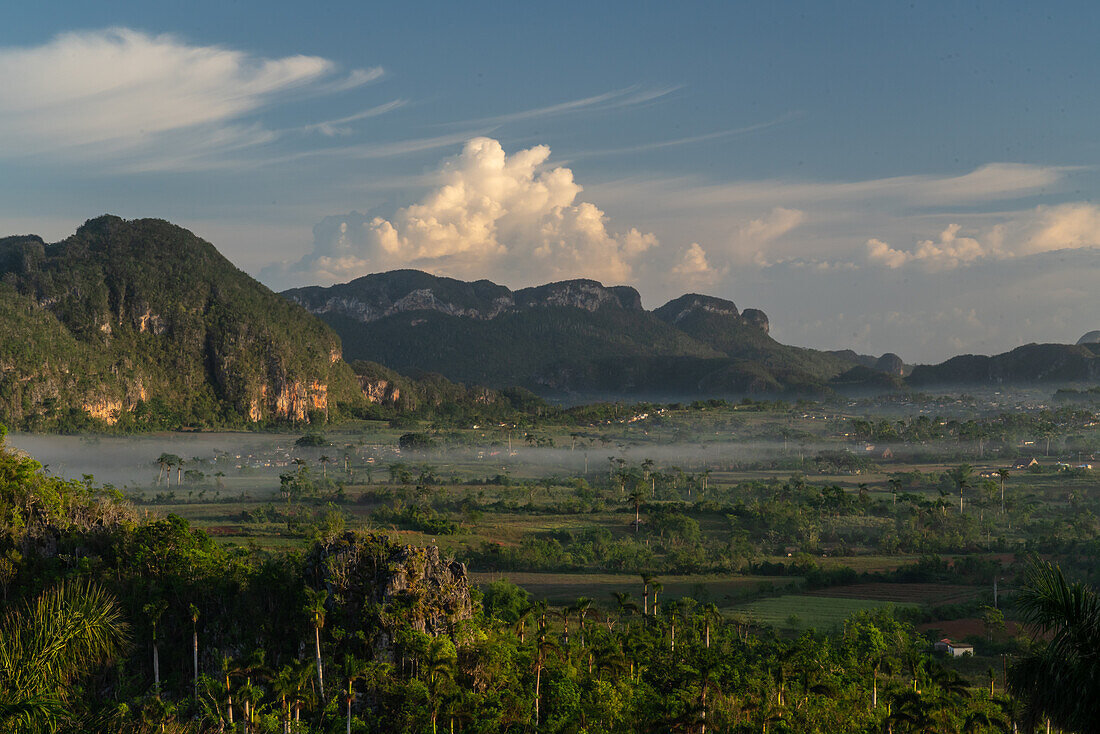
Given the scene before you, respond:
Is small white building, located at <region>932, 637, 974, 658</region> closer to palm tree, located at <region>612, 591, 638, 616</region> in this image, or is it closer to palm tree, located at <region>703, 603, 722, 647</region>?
palm tree, located at <region>703, 603, 722, 647</region>

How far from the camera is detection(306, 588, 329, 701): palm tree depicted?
33344 millimetres

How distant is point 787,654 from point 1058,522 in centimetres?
6490

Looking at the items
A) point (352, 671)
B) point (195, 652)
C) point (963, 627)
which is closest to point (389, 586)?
point (352, 671)

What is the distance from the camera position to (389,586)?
3588cm

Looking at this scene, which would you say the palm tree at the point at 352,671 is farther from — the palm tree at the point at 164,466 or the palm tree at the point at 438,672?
the palm tree at the point at 164,466

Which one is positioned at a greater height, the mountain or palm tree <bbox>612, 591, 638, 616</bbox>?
the mountain

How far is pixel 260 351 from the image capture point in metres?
193

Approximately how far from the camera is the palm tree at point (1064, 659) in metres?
12.7

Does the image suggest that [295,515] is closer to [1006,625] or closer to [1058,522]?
[1006,625]

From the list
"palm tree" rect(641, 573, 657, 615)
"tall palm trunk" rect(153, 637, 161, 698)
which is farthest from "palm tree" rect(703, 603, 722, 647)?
"tall palm trunk" rect(153, 637, 161, 698)

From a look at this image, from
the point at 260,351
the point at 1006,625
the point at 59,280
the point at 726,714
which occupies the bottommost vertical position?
the point at 1006,625

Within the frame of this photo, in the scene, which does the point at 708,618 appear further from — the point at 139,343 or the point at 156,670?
the point at 139,343

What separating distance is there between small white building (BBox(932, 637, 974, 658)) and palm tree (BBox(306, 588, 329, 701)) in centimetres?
3381

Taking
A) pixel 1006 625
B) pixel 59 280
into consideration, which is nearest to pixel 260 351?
pixel 59 280
